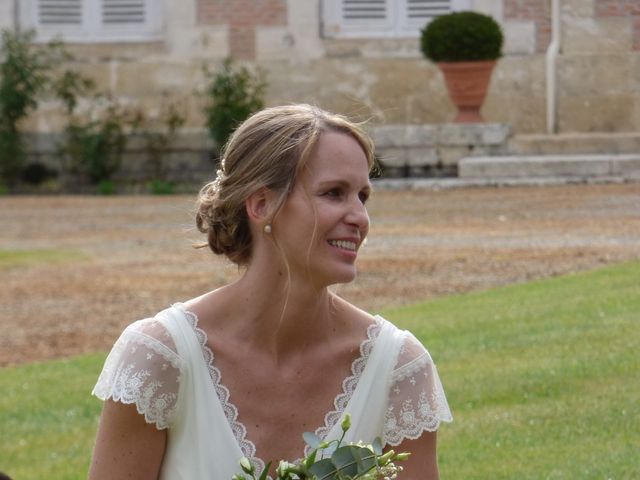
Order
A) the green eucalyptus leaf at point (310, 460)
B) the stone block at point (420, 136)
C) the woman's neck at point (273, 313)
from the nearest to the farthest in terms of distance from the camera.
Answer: the green eucalyptus leaf at point (310, 460)
the woman's neck at point (273, 313)
the stone block at point (420, 136)

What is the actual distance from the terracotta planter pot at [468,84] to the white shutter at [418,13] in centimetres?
183

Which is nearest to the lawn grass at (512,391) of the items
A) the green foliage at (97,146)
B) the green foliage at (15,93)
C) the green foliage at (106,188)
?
the green foliage at (106,188)

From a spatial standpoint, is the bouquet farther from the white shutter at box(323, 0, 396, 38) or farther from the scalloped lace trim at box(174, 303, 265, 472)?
the white shutter at box(323, 0, 396, 38)

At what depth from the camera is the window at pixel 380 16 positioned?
19.7m

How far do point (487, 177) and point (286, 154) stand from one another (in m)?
14.1

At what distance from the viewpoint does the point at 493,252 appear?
11.6 metres

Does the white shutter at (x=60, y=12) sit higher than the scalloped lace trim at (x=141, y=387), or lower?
higher

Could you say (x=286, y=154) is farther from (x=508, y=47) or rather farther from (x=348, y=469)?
(x=508, y=47)

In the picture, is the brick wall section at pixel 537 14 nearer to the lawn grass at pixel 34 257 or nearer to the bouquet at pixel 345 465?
the lawn grass at pixel 34 257

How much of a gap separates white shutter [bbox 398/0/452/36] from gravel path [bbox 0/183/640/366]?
3985 millimetres

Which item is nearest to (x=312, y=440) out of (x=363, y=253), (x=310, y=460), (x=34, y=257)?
(x=310, y=460)

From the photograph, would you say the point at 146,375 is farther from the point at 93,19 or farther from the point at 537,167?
the point at 93,19

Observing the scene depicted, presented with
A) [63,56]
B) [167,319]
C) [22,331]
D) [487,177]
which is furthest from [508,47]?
[167,319]

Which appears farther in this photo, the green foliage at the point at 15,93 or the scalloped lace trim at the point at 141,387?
the green foliage at the point at 15,93
